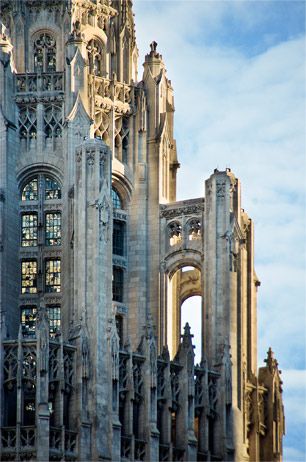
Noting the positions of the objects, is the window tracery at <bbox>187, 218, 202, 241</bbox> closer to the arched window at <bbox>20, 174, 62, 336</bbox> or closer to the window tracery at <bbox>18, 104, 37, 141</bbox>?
the arched window at <bbox>20, 174, 62, 336</bbox>

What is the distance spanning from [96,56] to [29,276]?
10644 mm

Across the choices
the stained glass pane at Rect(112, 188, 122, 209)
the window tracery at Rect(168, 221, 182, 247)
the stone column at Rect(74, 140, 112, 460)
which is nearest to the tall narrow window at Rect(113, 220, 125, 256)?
the stained glass pane at Rect(112, 188, 122, 209)

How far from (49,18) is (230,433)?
20.4 metres

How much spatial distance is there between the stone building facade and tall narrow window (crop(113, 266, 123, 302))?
0.10m

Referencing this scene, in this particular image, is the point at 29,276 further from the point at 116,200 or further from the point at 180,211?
the point at 180,211

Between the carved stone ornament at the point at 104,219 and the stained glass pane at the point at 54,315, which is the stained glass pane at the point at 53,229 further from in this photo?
the carved stone ornament at the point at 104,219

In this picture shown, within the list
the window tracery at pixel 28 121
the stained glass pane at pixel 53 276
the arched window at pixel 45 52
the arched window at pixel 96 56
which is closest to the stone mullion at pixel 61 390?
the stained glass pane at pixel 53 276

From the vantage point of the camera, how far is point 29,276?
4373 inches

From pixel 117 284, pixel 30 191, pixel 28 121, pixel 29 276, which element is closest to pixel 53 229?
pixel 30 191

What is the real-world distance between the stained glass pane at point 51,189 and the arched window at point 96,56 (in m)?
5.58

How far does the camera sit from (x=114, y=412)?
104 m

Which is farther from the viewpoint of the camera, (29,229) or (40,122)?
(40,122)

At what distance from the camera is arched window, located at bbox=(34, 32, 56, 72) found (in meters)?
114

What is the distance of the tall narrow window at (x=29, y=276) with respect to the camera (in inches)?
4365
